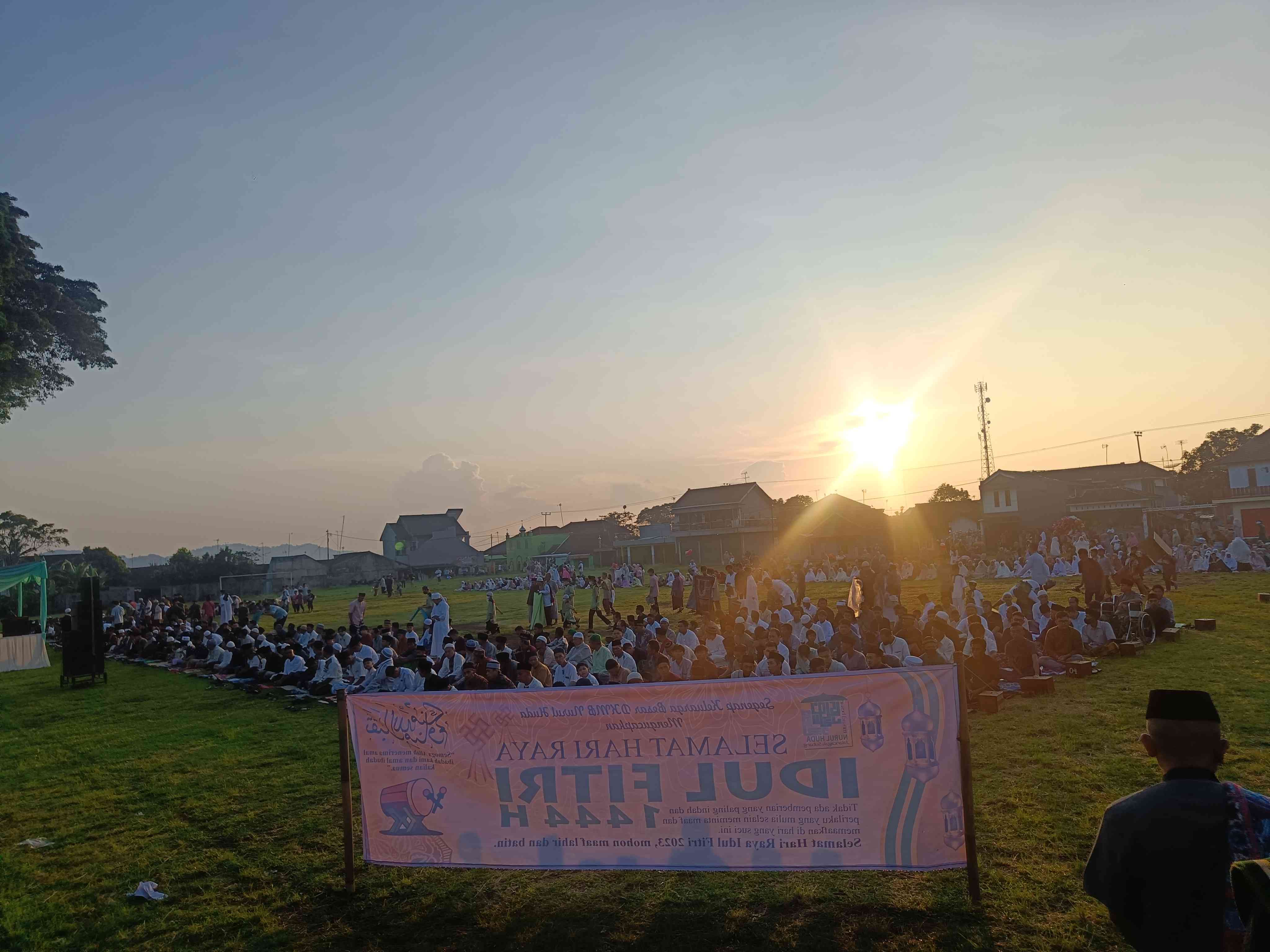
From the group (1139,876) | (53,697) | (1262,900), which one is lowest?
(53,697)

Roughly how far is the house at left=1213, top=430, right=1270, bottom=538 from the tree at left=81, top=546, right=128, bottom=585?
77.6 meters

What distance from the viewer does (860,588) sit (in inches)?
895

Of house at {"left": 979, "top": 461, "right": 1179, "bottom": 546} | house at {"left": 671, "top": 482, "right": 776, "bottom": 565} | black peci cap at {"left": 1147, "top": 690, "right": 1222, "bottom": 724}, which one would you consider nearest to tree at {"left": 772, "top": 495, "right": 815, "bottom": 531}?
house at {"left": 671, "top": 482, "right": 776, "bottom": 565}

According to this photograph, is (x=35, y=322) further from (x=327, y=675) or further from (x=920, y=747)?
(x=920, y=747)

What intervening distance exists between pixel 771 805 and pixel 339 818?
5.12 m

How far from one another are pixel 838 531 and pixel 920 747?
162 ft

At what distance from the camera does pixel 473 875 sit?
22.5ft

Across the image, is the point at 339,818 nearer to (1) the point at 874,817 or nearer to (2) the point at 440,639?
(1) the point at 874,817

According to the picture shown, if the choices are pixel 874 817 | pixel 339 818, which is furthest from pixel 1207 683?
pixel 339 818

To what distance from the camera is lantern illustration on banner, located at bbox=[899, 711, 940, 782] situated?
219 inches

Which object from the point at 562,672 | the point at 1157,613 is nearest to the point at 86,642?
the point at 562,672

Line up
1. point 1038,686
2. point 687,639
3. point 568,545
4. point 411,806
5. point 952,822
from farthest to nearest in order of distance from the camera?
point 568,545, point 687,639, point 1038,686, point 411,806, point 952,822

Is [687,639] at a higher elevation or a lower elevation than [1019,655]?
higher

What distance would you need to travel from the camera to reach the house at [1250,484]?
46500 millimetres
